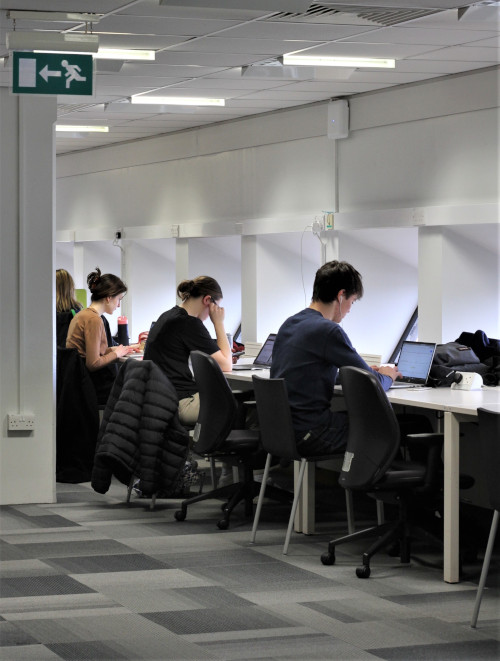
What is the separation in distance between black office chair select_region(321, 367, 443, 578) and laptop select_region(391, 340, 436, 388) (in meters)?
0.95

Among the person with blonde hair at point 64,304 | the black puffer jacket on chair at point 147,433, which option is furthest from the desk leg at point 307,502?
the person with blonde hair at point 64,304

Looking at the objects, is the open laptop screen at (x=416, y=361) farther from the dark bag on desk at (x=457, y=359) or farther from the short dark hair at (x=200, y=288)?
the short dark hair at (x=200, y=288)

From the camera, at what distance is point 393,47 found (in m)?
6.70

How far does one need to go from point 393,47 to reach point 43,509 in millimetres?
3251

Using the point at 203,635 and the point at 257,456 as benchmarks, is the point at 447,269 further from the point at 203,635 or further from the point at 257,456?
the point at 203,635

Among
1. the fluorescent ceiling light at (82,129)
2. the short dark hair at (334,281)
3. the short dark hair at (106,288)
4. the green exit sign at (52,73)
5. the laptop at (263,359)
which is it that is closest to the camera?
the short dark hair at (334,281)

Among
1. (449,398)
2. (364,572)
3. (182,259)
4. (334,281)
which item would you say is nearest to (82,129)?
(182,259)

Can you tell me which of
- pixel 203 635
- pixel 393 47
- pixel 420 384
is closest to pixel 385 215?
pixel 393 47

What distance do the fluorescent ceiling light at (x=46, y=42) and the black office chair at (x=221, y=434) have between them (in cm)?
165

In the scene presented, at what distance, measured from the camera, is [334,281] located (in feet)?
18.6

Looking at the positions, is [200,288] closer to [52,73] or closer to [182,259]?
[52,73]

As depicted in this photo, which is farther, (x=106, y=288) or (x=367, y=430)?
(x=106, y=288)

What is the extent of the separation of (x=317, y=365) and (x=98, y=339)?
268 centimetres

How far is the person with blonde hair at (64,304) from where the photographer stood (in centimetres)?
825
